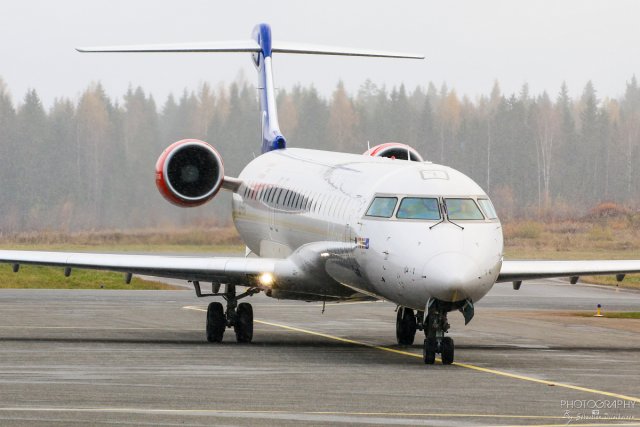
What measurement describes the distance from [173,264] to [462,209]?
5.94 metres

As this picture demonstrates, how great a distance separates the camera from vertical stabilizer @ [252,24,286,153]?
31.1 m

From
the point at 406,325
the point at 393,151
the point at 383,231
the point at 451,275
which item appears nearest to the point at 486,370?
the point at 451,275

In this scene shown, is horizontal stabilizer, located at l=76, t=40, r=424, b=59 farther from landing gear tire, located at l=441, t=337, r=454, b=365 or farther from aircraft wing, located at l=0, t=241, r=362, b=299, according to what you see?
→ landing gear tire, located at l=441, t=337, r=454, b=365

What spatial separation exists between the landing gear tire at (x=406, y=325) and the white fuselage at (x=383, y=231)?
5.01 feet

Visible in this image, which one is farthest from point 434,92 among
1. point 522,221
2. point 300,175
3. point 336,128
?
point 300,175

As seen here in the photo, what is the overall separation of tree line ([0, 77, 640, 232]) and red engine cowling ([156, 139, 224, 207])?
1022 inches

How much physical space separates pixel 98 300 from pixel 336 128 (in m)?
49.3

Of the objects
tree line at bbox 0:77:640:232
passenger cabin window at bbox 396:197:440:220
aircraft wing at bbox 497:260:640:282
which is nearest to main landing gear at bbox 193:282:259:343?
aircraft wing at bbox 497:260:640:282

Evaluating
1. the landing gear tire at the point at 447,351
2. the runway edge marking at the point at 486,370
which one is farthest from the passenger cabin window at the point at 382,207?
the runway edge marking at the point at 486,370

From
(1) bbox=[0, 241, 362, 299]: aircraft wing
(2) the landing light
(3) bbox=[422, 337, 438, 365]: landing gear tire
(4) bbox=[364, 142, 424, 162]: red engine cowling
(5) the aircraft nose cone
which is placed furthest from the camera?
(4) bbox=[364, 142, 424, 162]: red engine cowling

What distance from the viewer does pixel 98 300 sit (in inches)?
1439

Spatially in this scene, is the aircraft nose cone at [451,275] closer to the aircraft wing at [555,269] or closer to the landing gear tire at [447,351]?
the landing gear tire at [447,351]

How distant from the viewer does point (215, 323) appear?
23766mm

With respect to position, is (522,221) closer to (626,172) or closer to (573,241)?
(573,241)
